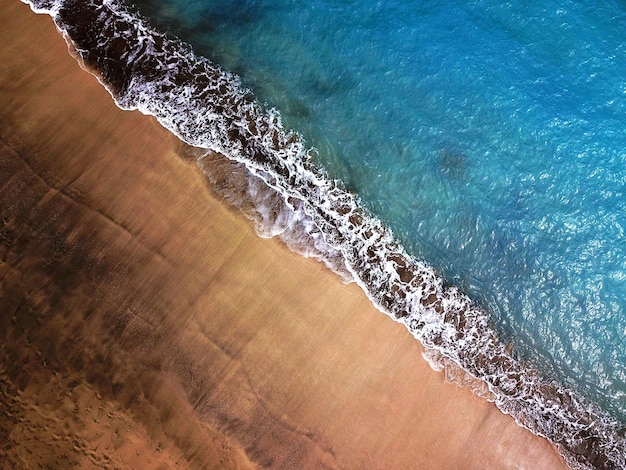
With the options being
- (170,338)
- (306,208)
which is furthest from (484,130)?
(170,338)

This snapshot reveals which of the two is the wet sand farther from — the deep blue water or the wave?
the deep blue water

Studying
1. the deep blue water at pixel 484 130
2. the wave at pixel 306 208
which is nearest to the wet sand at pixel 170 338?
the wave at pixel 306 208

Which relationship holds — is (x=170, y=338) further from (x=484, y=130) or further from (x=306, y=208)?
(x=484, y=130)

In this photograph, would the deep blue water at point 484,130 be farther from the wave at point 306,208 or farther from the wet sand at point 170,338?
the wet sand at point 170,338

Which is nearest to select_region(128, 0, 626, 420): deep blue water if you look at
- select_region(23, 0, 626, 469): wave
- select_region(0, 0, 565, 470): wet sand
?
select_region(23, 0, 626, 469): wave

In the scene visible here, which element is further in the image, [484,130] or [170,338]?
[484,130]

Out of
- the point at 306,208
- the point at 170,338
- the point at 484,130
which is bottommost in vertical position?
the point at 170,338
